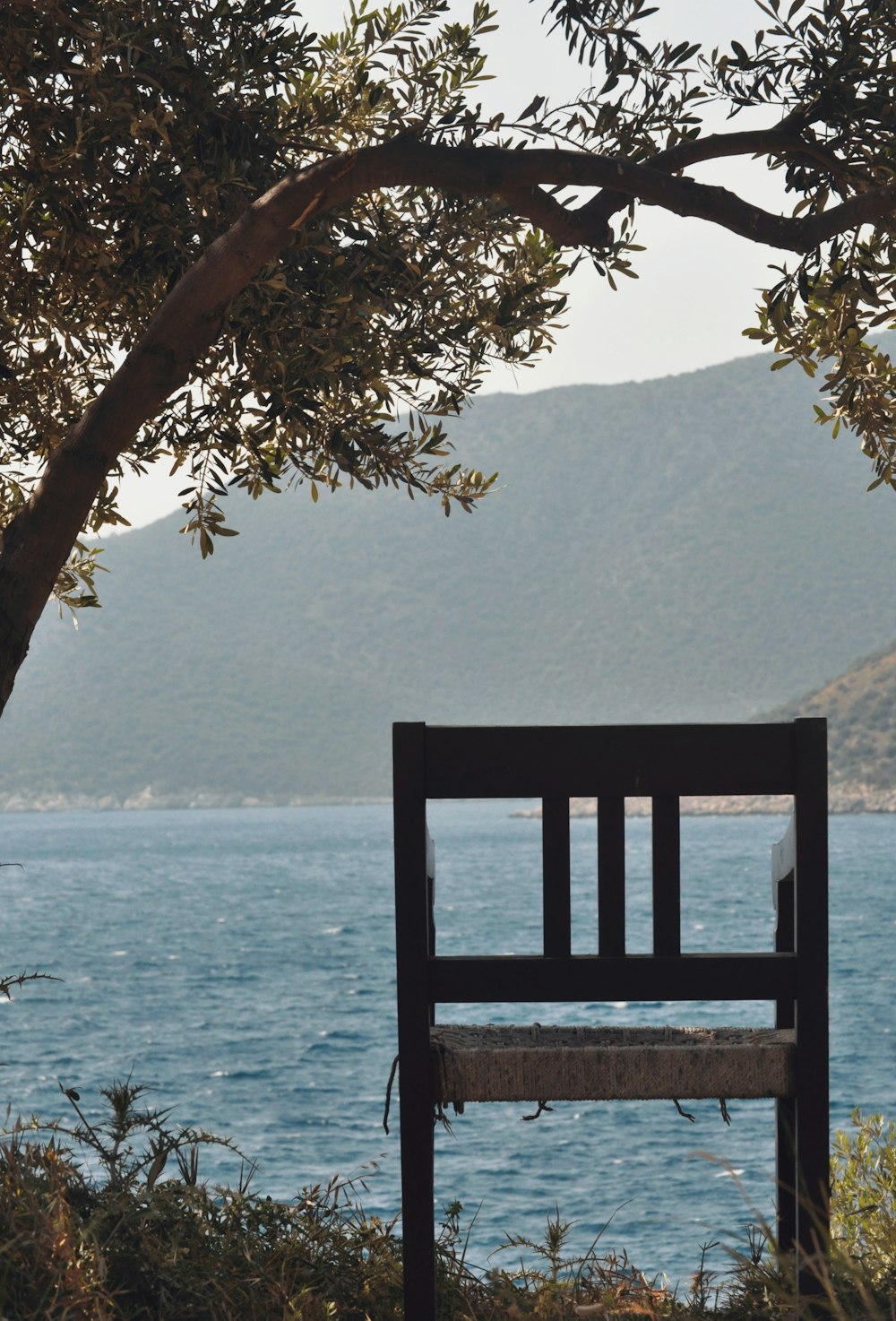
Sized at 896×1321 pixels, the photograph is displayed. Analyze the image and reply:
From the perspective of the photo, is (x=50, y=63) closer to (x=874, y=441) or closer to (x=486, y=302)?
(x=486, y=302)

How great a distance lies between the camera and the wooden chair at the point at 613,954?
280 cm

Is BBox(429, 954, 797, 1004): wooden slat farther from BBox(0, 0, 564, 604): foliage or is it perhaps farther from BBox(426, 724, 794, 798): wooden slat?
BBox(0, 0, 564, 604): foliage

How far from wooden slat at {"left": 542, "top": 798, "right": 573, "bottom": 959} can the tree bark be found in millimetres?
1548

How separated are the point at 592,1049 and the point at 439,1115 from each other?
40 cm

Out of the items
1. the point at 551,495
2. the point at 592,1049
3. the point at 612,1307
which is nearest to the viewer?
the point at 592,1049

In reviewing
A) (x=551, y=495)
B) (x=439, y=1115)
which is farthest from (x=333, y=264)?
(x=551, y=495)

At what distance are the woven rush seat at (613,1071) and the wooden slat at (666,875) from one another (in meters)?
0.22

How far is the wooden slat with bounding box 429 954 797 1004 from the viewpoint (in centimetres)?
281

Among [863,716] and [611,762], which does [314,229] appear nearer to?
[611,762]

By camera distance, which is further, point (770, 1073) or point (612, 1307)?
point (612, 1307)

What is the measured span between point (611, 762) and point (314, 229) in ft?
7.19

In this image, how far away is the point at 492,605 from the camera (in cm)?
11319

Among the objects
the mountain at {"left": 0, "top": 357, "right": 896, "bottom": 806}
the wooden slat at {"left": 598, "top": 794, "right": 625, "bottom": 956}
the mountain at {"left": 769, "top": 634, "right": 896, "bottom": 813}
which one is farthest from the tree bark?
the mountain at {"left": 0, "top": 357, "right": 896, "bottom": 806}

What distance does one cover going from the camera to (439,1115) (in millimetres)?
2971
